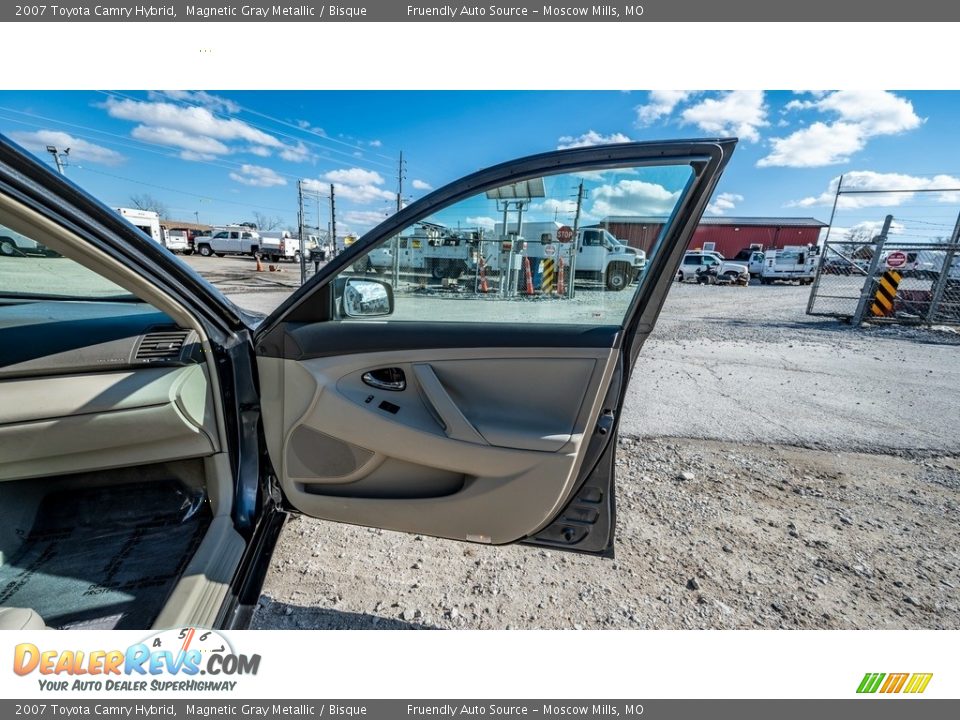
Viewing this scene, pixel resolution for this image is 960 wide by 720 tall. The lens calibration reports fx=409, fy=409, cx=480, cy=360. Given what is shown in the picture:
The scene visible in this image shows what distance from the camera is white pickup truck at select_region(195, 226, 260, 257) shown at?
31.5 m

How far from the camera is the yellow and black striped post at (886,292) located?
30.0 ft

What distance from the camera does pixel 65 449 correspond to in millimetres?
1680

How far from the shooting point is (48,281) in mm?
2555

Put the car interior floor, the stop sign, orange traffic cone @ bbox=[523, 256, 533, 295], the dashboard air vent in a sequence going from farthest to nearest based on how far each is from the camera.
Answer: the stop sign, orange traffic cone @ bbox=[523, 256, 533, 295], the dashboard air vent, the car interior floor

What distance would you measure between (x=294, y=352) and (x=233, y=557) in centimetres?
85

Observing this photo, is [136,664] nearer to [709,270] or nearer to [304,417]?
[304,417]

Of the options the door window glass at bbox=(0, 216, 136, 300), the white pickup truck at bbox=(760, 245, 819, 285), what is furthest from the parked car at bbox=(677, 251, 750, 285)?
the door window glass at bbox=(0, 216, 136, 300)

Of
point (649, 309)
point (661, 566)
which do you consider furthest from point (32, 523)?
point (661, 566)

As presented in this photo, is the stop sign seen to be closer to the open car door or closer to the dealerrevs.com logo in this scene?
the open car door

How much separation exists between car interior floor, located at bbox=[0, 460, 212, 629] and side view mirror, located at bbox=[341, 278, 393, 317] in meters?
1.02

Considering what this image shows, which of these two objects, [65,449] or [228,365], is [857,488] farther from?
[65,449]

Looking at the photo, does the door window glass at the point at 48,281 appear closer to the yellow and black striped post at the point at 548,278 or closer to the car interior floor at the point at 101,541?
the car interior floor at the point at 101,541

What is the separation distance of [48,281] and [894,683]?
15.8 ft

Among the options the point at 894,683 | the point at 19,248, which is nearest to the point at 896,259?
the point at 894,683
